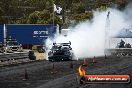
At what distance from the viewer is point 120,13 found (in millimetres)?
51812

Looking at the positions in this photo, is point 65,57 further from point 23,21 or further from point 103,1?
point 103,1

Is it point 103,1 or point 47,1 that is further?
point 47,1

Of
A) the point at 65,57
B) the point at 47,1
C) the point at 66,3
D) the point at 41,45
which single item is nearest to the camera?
the point at 65,57

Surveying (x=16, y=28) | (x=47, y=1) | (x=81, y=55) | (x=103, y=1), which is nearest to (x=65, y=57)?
(x=81, y=55)

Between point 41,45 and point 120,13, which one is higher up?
point 120,13

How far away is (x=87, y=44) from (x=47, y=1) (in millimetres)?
89364

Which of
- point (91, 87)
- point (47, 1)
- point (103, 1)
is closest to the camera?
point (91, 87)

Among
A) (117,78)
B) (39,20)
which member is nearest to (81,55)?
(117,78)

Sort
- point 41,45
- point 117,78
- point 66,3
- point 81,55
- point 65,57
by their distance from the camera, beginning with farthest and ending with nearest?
point 66,3 < point 41,45 < point 81,55 < point 65,57 < point 117,78

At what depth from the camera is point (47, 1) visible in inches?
5453

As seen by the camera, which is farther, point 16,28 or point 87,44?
point 16,28

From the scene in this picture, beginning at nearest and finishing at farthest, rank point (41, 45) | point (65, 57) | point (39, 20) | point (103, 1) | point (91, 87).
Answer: point (91, 87) < point (65, 57) < point (41, 45) < point (39, 20) < point (103, 1)

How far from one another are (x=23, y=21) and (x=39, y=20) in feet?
16.7

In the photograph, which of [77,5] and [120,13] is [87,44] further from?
[77,5]
